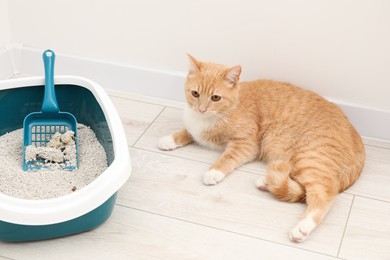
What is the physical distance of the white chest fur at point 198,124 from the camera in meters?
2.01

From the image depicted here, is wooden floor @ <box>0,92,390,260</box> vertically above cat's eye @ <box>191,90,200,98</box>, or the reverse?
cat's eye @ <box>191,90,200,98</box>

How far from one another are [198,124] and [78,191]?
623 millimetres

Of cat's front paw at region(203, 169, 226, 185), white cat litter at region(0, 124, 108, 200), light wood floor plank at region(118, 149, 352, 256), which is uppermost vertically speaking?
white cat litter at region(0, 124, 108, 200)

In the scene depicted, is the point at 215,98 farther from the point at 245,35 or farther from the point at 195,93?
the point at 245,35

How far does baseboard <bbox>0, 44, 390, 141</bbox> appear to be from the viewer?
92.2 inches

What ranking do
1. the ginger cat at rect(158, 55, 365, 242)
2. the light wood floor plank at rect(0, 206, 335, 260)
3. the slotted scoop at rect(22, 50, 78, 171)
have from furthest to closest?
the slotted scoop at rect(22, 50, 78, 171) < the ginger cat at rect(158, 55, 365, 242) < the light wood floor plank at rect(0, 206, 335, 260)

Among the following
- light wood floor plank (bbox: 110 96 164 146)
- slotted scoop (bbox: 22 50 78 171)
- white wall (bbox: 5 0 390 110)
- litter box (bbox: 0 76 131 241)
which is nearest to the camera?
litter box (bbox: 0 76 131 241)

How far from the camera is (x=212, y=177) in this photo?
1879 mm

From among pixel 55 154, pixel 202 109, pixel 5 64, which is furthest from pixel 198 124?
pixel 5 64

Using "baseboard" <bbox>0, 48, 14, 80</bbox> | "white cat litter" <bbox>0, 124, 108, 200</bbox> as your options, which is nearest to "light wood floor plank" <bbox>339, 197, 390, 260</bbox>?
"white cat litter" <bbox>0, 124, 108, 200</bbox>

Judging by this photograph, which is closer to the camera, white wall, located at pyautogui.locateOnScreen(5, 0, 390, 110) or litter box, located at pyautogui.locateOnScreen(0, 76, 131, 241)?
litter box, located at pyautogui.locateOnScreen(0, 76, 131, 241)

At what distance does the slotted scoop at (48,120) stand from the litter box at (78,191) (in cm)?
6

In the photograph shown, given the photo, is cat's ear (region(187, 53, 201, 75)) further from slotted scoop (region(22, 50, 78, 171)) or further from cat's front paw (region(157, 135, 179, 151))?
slotted scoop (region(22, 50, 78, 171))

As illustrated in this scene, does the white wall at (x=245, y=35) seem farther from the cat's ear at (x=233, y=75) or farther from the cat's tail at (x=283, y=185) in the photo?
the cat's tail at (x=283, y=185)
